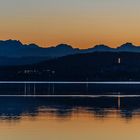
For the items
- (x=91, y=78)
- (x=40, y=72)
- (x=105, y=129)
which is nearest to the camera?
(x=105, y=129)

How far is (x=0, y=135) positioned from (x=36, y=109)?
12.2 metres

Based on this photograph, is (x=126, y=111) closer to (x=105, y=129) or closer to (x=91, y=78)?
(x=105, y=129)

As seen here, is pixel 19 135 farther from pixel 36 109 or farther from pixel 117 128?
pixel 36 109

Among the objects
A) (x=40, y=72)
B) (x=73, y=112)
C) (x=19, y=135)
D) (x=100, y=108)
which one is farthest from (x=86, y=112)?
(x=40, y=72)

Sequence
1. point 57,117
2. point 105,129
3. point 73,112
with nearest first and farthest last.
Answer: point 105,129 → point 57,117 → point 73,112

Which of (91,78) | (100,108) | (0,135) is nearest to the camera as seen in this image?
(0,135)

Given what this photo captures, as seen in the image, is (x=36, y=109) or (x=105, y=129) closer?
(x=105, y=129)

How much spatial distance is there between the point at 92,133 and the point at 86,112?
9036mm

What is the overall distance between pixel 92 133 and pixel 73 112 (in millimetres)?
8887

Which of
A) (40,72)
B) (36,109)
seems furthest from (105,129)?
(40,72)

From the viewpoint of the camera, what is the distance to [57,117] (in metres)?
32.0

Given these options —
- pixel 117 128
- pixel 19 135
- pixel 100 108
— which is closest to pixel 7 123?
pixel 19 135

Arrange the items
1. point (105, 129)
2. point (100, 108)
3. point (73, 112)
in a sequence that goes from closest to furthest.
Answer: point (105, 129), point (73, 112), point (100, 108)

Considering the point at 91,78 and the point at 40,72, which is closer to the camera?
the point at 91,78
